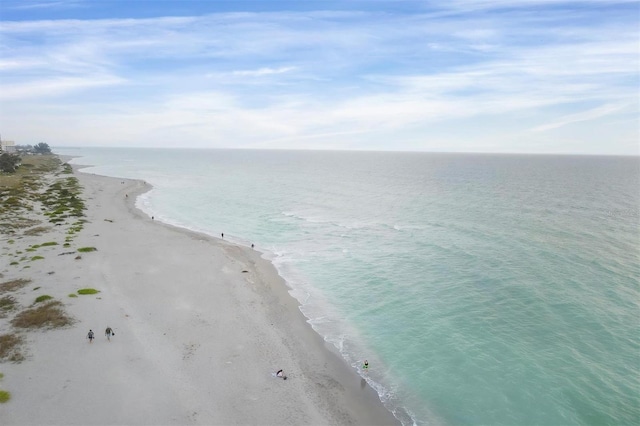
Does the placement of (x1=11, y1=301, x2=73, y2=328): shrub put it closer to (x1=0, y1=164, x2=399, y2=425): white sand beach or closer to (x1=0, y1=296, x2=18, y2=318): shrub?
(x1=0, y1=164, x2=399, y2=425): white sand beach

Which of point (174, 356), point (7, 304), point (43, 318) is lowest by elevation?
point (174, 356)

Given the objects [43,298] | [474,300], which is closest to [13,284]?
[43,298]

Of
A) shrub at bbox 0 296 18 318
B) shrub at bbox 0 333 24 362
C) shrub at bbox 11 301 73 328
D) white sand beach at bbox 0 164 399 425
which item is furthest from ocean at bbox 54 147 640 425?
shrub at bbox 0 296 18 318

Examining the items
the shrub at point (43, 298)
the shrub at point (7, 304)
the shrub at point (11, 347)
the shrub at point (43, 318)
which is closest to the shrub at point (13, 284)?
the shrub at point (7, 304)

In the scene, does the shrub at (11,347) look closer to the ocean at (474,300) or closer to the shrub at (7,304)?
the shrub at (7,304)

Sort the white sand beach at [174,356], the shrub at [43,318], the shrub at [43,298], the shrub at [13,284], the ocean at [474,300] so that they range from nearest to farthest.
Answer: the white sand beach at [174,356]
the ocean at [474,300]
the shrub at [43,318]
the shrub at [43,298]
the shrub at [13,284]

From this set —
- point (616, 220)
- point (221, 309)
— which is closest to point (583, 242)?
point (616, 220)

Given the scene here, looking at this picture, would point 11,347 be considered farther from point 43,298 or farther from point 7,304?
point 43,298

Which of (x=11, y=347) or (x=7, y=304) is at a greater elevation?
(x=7, y=304)

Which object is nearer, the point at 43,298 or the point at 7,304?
the point at 7,304

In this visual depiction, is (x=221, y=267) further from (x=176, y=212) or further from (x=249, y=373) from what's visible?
(x=176, y=212)
